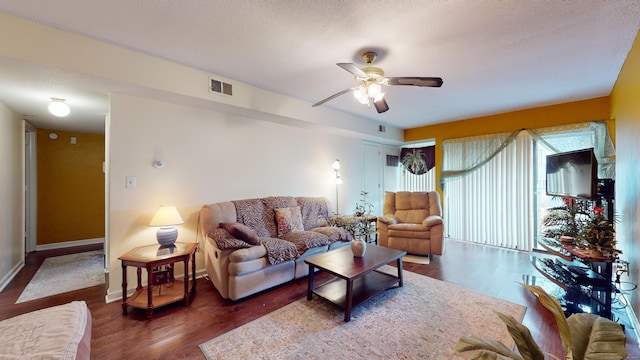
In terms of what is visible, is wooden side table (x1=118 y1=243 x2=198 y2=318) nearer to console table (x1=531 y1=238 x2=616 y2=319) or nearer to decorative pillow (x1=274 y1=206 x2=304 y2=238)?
decorative pillow (x1=274 y1=206 x2=304 y2=238)

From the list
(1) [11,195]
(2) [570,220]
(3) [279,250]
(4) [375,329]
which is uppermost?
(1) [11,195]

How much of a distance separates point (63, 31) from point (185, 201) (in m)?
1.85

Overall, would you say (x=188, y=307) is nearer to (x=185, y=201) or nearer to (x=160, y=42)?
(x=185, y=201)

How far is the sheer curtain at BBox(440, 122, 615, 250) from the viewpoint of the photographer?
3.89 metres

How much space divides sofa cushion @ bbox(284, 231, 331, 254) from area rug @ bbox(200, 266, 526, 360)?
623 mm

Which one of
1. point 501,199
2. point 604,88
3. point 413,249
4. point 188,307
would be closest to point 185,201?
point 188,307

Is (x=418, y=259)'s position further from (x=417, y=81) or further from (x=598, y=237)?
(x=417, y=81)

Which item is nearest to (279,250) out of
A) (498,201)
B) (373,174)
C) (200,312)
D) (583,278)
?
(200,312)

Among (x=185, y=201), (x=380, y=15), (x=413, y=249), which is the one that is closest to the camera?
(x=380, y=15)

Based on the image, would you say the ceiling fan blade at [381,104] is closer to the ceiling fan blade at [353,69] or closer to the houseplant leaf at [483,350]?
the ceiling fan blade at [353,69]

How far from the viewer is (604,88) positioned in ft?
10.6

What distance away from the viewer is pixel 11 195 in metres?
3.19

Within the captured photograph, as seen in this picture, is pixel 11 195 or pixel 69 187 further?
pixel 69 187

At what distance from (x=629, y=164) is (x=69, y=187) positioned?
25.2 feet
